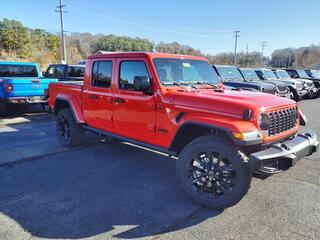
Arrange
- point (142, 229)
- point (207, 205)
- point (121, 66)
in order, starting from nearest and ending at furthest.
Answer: point (142, 229), point (207, 205), point (121, 66)

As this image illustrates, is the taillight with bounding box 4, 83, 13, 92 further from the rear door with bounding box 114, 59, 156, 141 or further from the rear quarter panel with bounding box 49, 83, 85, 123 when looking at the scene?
the rear door with bounding box 114, 59, 156, 141

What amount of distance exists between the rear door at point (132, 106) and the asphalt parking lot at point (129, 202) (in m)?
0.76

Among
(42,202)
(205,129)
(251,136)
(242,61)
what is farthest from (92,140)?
(242,61)

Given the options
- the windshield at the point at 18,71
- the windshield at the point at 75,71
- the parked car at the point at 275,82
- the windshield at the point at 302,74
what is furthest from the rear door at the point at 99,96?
the windshield at the point at 302,74

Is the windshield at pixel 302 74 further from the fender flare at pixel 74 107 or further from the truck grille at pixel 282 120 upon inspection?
the fender flare at pixel 74 107

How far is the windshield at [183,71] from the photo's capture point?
421 cm

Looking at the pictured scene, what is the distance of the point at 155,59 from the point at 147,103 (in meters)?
0.69

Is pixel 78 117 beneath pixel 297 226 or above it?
above

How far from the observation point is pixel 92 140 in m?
6.82

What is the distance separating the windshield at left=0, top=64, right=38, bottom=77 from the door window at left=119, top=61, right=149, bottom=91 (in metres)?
6.98

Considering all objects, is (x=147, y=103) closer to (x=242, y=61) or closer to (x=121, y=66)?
(x=121, y=66)

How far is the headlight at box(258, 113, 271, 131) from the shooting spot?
333 cm

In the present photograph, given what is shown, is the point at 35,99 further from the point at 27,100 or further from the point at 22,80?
the point at 22,80

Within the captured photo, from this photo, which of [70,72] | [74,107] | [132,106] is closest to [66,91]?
[74,107]
